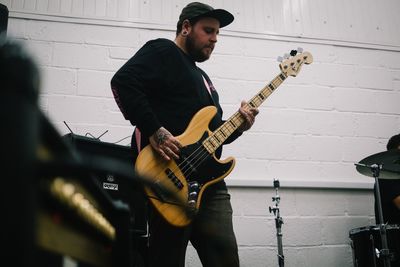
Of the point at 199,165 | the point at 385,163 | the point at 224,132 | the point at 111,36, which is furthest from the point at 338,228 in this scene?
the point at 111,36

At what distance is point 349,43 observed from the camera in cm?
362

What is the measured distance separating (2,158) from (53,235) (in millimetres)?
189

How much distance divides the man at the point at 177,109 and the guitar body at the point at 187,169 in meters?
0.04

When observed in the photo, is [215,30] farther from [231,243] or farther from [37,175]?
[37,175]

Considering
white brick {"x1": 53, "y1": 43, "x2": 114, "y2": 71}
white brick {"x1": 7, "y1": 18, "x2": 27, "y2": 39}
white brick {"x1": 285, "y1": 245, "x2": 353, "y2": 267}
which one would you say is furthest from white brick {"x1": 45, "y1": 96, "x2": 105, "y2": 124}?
white brick {"x1": 285, "y1": 245, "x2": 353, "y2": 267}

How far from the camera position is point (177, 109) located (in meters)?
1.84

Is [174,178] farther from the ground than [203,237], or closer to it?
farther from the ground

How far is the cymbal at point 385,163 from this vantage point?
8.71 ft

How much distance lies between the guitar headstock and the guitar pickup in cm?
114

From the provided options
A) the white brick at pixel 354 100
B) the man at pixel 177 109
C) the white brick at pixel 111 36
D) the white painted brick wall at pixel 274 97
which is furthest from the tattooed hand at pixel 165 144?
the white brick at pixel 354 100

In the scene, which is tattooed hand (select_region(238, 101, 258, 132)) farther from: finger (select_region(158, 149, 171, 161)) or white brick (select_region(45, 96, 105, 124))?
white brick (select_region(45, 96, 105, 124))

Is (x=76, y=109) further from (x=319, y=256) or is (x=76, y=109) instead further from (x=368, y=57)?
(x=368, y=57)

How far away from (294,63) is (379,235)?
3.70ft

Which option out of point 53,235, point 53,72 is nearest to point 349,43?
point 53,72
